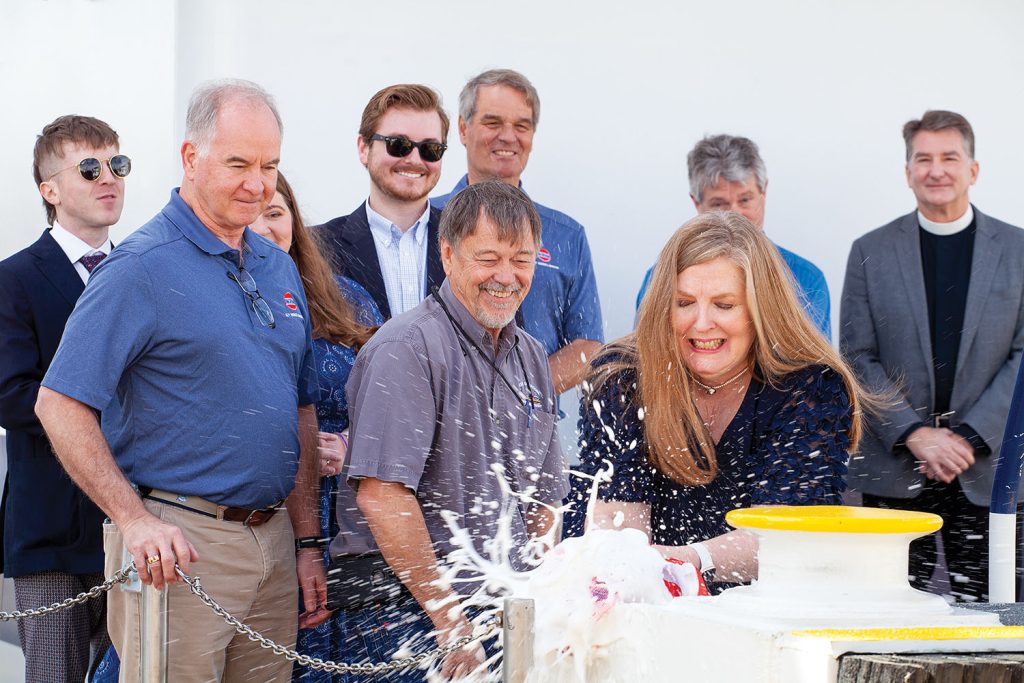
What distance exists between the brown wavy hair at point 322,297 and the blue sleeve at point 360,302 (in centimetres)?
3

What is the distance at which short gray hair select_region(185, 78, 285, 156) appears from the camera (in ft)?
11.9

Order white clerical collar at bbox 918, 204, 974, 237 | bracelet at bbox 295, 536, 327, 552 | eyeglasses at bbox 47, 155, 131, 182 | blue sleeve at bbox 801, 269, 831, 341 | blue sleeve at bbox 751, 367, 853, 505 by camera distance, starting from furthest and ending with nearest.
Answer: white clerical collar at bbox 918, 204, 974, 237 < blue sleeve at bbox 801, 269, 831, 341 < eyeglasses at bbox 47, 155, 131, 182 < bracelet at bbox 295, 536, 327, 552 < blue sleeve at bbox 751, 367, 853, 505

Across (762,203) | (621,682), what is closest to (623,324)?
(762,203)

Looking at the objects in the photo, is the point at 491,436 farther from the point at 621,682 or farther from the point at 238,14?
the point at 238,14

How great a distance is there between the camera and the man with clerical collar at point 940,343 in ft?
15.1

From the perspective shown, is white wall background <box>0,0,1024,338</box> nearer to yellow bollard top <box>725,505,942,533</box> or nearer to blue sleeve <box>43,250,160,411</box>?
blue sleeve <box>43,250,160,411</box>

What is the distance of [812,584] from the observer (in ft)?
5.84

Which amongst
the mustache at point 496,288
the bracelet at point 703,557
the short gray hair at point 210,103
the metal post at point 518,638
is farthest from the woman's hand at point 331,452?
the metal post at point 518,638

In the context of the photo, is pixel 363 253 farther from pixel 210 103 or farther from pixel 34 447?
pixel 34 447

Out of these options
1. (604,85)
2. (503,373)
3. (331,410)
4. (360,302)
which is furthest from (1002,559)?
(604,85)

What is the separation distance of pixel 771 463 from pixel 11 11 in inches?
140

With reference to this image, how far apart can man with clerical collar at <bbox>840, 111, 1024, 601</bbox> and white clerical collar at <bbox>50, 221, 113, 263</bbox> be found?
2775mm

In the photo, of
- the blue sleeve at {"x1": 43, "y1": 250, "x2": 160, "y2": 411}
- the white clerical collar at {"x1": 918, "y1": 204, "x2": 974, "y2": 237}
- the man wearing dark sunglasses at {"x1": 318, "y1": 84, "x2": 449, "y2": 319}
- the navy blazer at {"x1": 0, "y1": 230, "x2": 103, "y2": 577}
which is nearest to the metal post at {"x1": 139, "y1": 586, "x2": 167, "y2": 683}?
the blue sleeve at {"x1": 43, "y1": 250, "x2": 160, "y2": 411}

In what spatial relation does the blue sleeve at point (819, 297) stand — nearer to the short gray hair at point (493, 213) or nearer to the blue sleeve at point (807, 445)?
the blue sleeve at point (807, 445)
